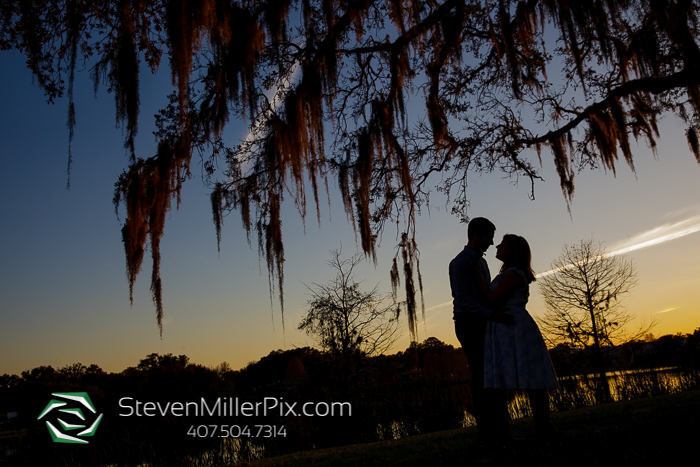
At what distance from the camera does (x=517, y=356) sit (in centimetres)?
303

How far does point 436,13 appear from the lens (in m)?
5.68

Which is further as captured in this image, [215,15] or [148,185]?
[148,185]

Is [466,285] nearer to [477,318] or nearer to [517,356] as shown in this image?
[477,318]

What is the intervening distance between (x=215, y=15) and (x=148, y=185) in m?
1.99

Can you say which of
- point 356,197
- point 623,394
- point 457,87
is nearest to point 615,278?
point 623,394

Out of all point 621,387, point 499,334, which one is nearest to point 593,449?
point 499,334

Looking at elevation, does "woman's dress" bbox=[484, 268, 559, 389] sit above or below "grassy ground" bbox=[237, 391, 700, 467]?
above

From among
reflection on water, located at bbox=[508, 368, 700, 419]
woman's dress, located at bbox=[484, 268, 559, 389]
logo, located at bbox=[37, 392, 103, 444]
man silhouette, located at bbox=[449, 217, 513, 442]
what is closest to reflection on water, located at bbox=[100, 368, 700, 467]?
reflection on water, located at bbox=[508, 368, 700, 419]

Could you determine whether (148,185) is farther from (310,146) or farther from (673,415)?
(673,415)

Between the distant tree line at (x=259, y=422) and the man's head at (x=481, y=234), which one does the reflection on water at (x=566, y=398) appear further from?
the man's head at (x=481, y=234)

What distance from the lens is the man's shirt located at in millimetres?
3174

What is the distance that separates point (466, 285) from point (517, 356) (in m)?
0.57

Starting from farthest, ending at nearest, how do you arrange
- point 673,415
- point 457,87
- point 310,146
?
point 457,87 → point 310,146 → point 673,415

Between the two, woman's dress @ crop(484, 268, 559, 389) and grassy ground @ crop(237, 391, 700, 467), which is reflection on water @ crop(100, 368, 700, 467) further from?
woman's dress @ crop(484, 268, 559, 389)
